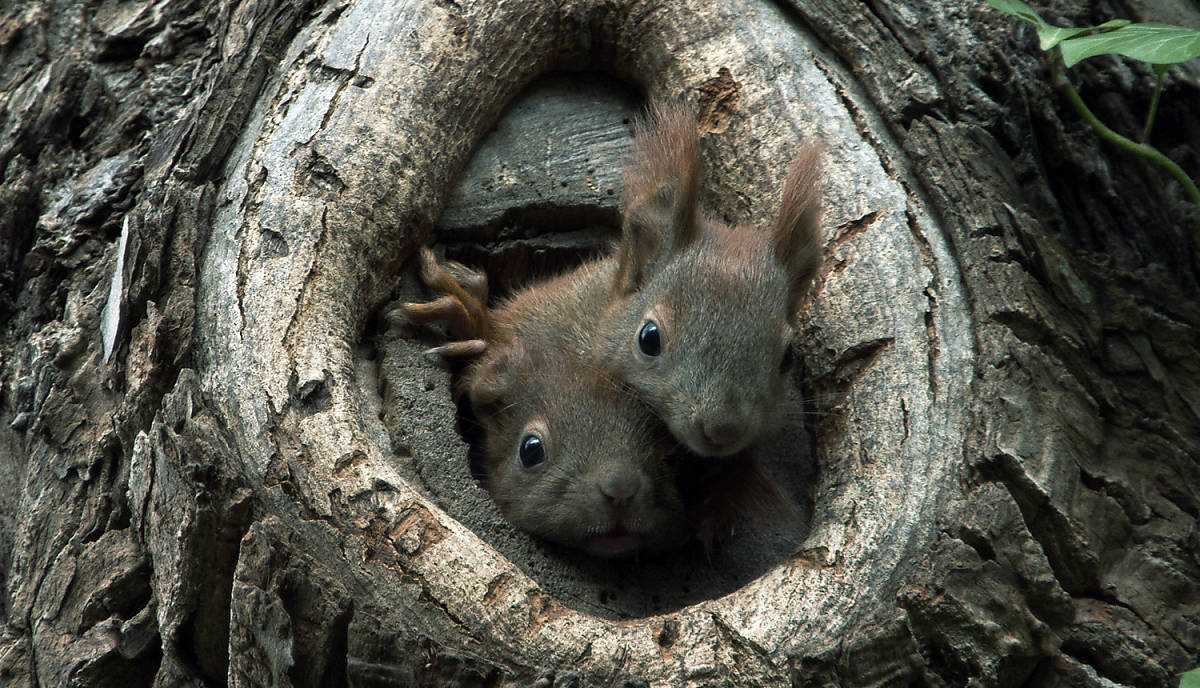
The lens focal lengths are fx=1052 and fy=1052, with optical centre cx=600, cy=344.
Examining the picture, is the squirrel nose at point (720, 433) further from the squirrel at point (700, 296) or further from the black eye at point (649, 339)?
the black eye at point (649, 339)

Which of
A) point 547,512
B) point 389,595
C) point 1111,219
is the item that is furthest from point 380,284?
point 1111,219

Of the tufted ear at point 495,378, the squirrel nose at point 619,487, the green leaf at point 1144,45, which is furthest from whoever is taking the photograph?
the tufted ear at point 495,378

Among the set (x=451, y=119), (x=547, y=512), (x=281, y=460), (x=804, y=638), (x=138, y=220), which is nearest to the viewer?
(x=804, y=638)

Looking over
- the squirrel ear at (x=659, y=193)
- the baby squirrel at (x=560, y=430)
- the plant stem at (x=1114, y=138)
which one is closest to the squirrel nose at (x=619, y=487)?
the baby squirrel at (x=560, y=430)

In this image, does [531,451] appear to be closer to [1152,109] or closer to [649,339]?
[649,339]

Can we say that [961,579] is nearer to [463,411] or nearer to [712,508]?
[712,508]

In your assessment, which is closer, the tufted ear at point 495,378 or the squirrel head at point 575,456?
the squirrel head at point 575,456
